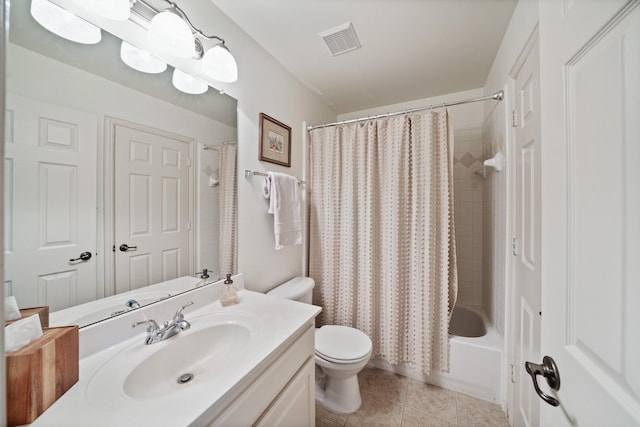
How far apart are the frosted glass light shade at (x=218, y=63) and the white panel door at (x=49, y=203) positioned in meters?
0.56

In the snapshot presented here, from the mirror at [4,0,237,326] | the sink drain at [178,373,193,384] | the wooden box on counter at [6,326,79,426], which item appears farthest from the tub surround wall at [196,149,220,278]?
the wooden box on counter at [6,326,79,426]

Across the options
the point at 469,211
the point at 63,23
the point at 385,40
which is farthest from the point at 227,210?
the point at 469,211

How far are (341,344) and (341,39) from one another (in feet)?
6.38

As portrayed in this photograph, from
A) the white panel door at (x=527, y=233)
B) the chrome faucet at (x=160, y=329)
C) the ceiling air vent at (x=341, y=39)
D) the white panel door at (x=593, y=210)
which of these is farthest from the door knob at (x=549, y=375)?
the ceiling air vent at (x=341, y=39)

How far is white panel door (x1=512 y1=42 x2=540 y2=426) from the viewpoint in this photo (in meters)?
0.97

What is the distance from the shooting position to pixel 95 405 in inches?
21.0

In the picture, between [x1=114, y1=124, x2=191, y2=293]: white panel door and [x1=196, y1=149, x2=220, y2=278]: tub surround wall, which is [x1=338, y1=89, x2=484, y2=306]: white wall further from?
[x1=114, y1=124, x2=191, y2=293]: white panel door

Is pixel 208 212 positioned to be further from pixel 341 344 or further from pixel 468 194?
pixel 468 194

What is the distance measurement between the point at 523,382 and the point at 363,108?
96.8 inches

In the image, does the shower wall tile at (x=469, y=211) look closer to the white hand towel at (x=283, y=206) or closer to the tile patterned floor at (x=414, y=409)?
the tile patterned floor at (x=414, y=409)

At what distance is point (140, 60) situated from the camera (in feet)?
3.00

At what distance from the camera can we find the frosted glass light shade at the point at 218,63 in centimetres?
110

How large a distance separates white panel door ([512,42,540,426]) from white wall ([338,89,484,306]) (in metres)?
0.95

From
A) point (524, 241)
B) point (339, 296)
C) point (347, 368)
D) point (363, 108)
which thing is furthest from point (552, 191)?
point (363, 108)
